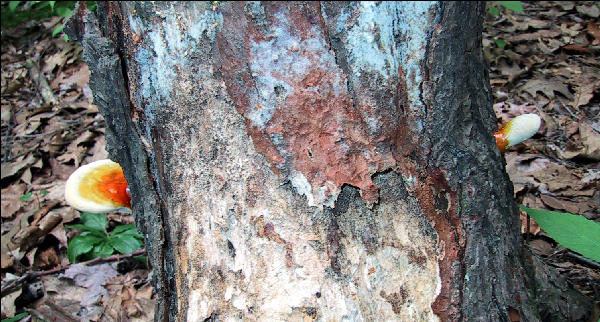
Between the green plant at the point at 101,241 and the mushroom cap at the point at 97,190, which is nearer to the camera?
the mushroom cap at the point at 97,190

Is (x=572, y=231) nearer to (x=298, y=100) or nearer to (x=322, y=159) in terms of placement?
(x=322, y=159)

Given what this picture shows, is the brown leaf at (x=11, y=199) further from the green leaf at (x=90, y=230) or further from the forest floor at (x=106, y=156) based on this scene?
the green leaf at (x=90, y=230)

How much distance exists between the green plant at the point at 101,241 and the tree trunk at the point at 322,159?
194 centimetres

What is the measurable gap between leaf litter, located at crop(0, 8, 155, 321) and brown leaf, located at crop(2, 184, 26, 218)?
0.04ft

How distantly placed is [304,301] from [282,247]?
0.18 m

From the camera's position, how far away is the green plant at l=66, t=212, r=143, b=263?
331 cm

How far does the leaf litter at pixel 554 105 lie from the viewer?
286cm

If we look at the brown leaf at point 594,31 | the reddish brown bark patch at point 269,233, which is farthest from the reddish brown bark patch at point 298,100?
the brown leaf at point 594,31

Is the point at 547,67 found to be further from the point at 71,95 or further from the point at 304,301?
the point at 71,95

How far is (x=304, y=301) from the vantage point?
57.4 inches

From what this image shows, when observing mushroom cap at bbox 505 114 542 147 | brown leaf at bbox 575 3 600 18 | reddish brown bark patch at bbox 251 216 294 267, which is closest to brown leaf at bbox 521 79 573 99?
brown leaf at bbox 575 3 600 18

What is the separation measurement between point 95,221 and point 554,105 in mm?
3884

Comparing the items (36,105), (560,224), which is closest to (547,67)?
(560,224)

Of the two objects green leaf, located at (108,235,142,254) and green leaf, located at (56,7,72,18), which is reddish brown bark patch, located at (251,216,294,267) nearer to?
green leaf, located at (108,235,142,254)
